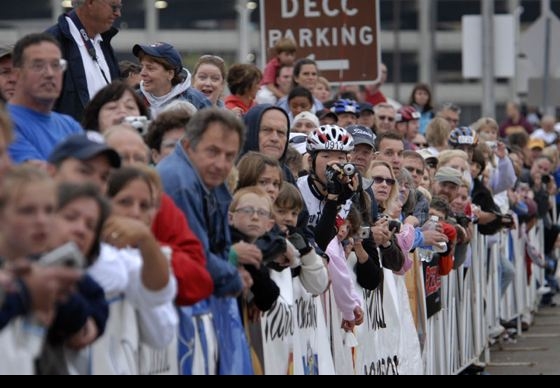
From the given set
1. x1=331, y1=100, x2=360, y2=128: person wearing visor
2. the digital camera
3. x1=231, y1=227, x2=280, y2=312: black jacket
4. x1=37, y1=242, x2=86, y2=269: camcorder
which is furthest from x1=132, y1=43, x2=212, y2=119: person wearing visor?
x1=37, y1=242, x2=86, y2=269: camcorder

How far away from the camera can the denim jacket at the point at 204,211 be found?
8.06 metres

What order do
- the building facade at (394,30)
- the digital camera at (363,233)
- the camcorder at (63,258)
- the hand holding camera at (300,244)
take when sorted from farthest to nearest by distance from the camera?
the building facade at (394,30)
the digital camera at (363,233)
the hand holding camera at (300,244)
the camcorder at (63,258)

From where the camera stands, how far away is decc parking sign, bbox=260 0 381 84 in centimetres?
1727

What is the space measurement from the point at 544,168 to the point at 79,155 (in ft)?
56.2

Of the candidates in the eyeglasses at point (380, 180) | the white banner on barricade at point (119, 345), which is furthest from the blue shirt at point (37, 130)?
the eyeglasses at point (380, 180)

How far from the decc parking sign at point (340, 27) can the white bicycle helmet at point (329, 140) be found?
18.8ft

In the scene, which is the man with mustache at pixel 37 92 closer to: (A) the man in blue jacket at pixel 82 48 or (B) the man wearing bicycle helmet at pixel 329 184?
(A) the man in blue jacket at pixel 82 48

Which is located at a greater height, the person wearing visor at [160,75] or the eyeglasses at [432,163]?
the person wearing visor at [160,75]

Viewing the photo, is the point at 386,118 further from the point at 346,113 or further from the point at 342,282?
the point at 342,282

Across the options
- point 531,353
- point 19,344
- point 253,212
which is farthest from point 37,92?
point 531,353

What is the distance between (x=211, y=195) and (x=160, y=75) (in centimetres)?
280

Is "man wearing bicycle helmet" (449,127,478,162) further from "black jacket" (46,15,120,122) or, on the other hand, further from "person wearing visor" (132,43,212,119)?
"black jacket" (46,15,120,122)

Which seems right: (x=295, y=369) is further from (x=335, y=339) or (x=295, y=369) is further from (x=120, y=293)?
(x=120, y=293)

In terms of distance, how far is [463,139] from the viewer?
1708 cm
